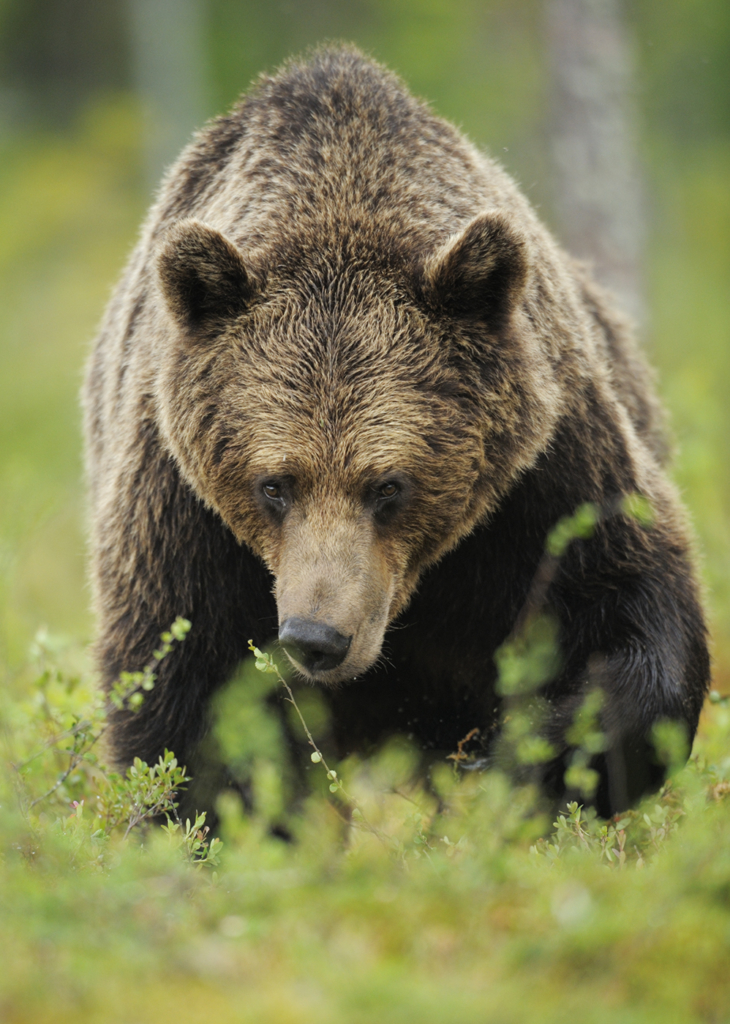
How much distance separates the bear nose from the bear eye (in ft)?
1.76

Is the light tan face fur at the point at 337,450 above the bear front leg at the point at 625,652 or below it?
above

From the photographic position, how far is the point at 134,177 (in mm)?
26922

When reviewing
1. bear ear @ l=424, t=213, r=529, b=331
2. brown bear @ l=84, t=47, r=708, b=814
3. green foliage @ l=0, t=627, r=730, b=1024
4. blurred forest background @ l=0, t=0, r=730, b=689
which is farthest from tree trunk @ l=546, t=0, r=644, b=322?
green foliage @ l=0, t=627, r=730, b=1024

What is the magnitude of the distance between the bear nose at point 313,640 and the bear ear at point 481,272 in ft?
3.92

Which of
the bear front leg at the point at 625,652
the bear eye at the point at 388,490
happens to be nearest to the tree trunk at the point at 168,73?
the bear front leg at the point at 625,652

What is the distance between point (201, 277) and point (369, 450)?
31.8 inches

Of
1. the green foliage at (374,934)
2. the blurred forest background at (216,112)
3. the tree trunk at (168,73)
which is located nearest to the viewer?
the green foliage at (374,934)

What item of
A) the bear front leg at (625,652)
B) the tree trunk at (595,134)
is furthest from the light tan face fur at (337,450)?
the tree trunk at (595,134)

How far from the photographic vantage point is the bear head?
3.78 meters

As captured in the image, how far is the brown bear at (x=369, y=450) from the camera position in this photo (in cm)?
382

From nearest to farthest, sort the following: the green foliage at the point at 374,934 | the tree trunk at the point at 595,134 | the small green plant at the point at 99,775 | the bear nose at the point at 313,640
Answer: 1. the green foliage at the point at 374,934
2. the bear nose at the point at 313,640
3. the small green plant at the point at 99,775
4. the tree trunk at the point at 595,134

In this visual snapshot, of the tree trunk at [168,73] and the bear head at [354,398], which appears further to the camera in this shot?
the tree trunk at [168,73]

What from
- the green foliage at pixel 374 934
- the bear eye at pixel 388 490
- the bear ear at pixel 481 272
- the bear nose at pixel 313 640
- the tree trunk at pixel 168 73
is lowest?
the green foliage at pixel 374 934

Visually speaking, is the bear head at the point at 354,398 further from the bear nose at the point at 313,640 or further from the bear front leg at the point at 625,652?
the bear front leg at the point at 625,652
